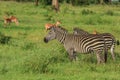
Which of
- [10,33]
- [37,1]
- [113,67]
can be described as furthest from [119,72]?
[37,1]

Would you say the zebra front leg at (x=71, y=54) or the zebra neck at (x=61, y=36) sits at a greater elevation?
the zebra neck at (x=61, y=36)

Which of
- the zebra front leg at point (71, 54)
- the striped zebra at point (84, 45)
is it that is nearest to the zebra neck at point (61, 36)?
the striped zebra at point (84, 45)

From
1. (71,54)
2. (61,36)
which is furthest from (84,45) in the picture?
(61,36)

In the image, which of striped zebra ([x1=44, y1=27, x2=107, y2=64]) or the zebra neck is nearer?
striped zebra ([x1=44, y1=27, x2=107, y2=64])

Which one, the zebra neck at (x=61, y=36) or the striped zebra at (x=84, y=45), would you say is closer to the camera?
the striped zebra at (x=84, y=45)

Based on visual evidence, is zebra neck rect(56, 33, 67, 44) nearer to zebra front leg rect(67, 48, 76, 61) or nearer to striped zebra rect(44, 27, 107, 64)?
striped zebra rect(44, 27, 107, 64)

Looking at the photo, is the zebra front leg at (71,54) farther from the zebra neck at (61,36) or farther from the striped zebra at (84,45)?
the zebra neck at (61,36)

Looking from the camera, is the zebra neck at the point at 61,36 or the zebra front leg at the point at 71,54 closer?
the zebra front leg at the point at 71,54

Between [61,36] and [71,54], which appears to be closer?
[71,54]

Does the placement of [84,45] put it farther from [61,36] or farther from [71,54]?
[61,36]

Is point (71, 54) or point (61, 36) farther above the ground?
point (61, 36)

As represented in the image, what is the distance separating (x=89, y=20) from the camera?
24.4 meters

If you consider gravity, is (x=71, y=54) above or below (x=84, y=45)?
below

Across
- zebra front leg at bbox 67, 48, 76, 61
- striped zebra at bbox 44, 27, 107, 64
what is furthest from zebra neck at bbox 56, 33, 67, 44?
Answer: zebra front leg at bbox 67, 48, 76, 61
